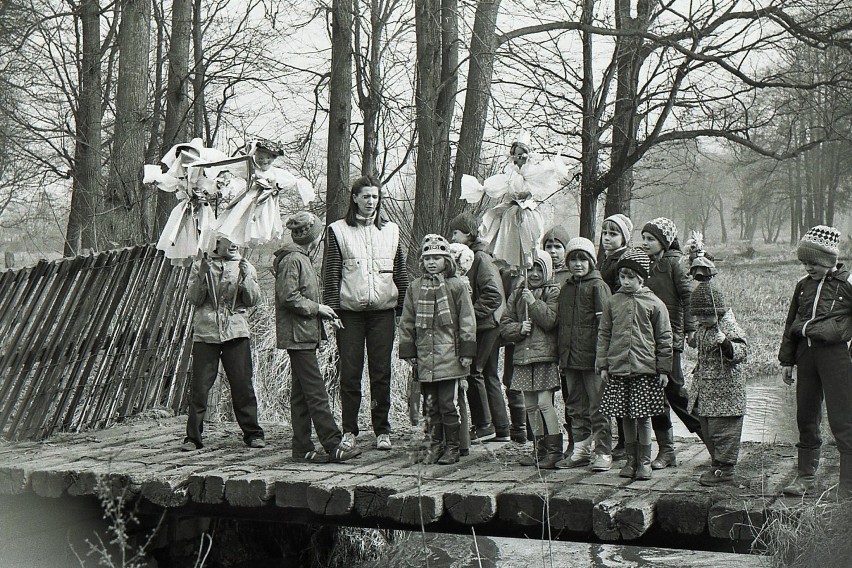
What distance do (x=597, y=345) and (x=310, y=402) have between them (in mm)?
2107

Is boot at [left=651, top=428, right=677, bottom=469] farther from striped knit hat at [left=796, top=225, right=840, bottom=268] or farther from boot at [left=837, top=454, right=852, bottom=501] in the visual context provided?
striped knit hat at [left=796, top=225, right=840, bottom=268]

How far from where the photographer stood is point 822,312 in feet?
18.2

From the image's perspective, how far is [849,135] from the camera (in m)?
13.5

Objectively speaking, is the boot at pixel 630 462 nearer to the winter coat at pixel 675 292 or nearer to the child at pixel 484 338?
the winter coat at pixel 675 292

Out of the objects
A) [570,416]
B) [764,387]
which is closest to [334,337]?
[570,416]

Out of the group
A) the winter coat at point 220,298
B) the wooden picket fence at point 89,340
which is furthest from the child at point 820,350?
the wooden picket fence at point 89,340

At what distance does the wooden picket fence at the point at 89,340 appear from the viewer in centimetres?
826

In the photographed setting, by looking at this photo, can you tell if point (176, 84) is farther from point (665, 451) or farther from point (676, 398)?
point (665, 451)

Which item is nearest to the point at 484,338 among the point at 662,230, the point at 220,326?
the point at 662,230

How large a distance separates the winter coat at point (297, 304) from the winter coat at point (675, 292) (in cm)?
240

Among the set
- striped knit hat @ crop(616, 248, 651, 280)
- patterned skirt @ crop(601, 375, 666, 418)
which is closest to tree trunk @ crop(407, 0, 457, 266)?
striped knit hat @ crop(616, 248, 651, 280)

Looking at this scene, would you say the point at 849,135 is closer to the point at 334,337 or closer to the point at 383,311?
the point at 334,337

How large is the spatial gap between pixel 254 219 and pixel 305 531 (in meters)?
3.32

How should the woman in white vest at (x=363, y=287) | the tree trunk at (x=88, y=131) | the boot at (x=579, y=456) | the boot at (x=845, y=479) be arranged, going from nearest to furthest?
A: the boot at (x=845, y=479)
the boot at (x=579, y=456)
the woman in white vest at (x=363, y=287)
the tree trunk at (x=88, y=131)
